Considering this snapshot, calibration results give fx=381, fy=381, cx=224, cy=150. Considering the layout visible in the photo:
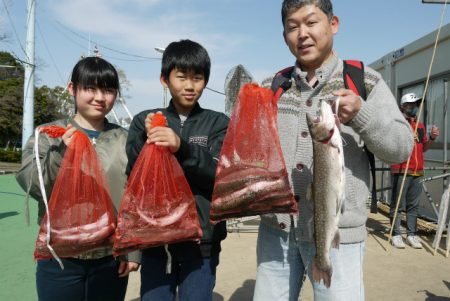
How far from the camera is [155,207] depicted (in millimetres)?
2051

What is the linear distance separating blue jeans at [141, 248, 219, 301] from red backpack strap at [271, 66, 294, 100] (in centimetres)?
107

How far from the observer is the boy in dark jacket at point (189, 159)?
2.13 meters

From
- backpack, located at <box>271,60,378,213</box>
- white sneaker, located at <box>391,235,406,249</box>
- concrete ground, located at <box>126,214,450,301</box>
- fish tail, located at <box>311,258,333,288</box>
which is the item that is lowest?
concrete ground, located at <box>126,214,450,301</box>

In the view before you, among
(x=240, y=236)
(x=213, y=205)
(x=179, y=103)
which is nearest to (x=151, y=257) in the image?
(x=213, y=205)

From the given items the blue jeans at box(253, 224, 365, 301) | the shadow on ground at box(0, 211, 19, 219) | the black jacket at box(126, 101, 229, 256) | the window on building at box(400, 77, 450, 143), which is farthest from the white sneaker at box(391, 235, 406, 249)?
the shadow on ground at box(0, 211, 19, 219)

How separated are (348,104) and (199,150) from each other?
81 centimetres

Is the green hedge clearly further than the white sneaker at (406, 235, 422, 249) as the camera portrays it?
Yes

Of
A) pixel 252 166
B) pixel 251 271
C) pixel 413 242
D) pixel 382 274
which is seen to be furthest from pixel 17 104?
pixel 252 166

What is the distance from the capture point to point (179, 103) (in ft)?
7.64

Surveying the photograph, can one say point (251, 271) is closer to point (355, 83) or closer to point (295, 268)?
point (295, 268)

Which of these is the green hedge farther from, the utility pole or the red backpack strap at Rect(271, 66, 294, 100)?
the red backpack strap at Rect(271, 66, 294, 100)

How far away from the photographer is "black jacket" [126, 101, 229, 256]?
207 centimetres

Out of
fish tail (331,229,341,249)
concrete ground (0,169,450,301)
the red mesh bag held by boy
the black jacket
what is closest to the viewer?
fish tail (331,229,341,249)

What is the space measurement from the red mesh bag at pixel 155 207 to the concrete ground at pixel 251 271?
2.61m
